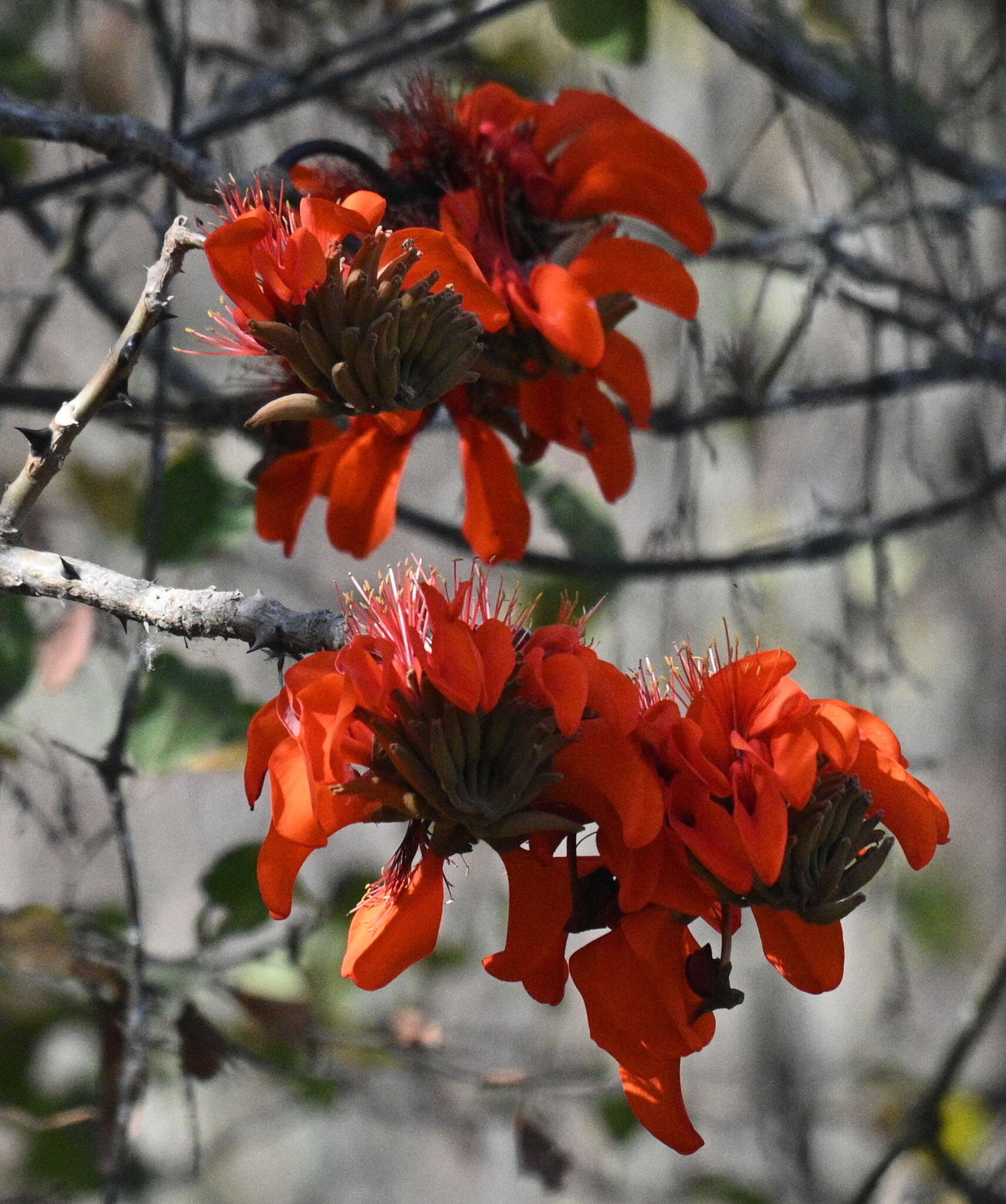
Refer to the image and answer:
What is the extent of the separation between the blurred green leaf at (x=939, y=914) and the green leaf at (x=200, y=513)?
5.89ft

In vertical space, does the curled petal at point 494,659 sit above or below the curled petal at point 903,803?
above

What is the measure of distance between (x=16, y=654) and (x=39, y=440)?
1.99ft

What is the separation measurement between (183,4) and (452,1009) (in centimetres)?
184

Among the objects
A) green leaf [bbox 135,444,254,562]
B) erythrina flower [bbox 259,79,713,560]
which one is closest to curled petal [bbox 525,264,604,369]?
erythrina flower [bbox 259,79,713,560]

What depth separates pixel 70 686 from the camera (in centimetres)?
127

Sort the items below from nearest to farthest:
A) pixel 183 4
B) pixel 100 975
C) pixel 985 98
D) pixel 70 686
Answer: pixel 183 4 < pixel 100 975 < pixel 70 686 < pixel 985 98

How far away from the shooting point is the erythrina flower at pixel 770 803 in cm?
44

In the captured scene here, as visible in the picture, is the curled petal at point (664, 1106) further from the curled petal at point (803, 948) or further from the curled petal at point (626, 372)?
the curled petal at point (626, 372)

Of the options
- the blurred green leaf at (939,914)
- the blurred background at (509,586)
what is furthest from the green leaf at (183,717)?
the blurred green leaf at (939,914)

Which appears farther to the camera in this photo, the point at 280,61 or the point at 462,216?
the point at 280,61

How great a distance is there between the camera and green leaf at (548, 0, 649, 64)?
111 cm

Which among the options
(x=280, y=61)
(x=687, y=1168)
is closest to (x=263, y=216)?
(x=280, y=61)

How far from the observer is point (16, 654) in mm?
1070

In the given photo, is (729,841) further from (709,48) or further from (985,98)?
(709,48)
